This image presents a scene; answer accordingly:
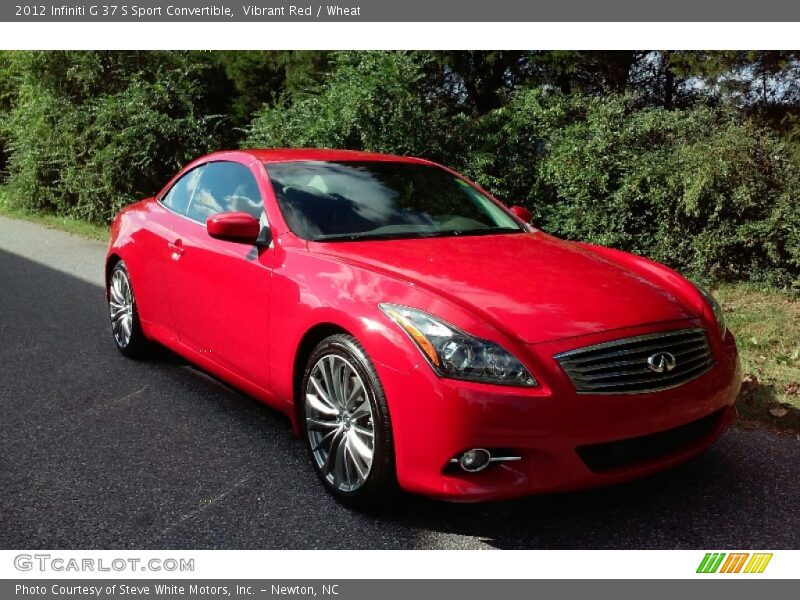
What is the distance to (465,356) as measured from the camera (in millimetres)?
2980

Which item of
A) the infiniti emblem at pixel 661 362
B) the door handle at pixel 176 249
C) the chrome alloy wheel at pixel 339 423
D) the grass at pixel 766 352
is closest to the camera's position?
the infiniti emblem at pixel 661 362

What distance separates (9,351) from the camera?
19.5 ft

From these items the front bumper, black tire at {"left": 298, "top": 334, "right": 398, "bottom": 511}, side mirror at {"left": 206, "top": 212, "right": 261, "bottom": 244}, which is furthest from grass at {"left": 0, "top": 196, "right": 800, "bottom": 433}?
side mirror at {"left": 206, "top": 212, "right": 261, "bottom": 244}

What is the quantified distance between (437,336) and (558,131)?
21.4 ft

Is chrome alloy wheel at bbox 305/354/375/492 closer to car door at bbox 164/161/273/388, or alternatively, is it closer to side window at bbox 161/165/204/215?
car door at bbox 164/161/273/388

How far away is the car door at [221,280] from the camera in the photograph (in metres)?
3.97

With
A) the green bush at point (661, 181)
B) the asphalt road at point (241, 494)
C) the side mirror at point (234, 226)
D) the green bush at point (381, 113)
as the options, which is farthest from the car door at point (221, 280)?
the green bush at point (381, 113)

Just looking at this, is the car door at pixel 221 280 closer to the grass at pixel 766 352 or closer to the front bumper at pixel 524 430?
the front bumper at pixel 524 430

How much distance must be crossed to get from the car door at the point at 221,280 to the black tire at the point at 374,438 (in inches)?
25.7

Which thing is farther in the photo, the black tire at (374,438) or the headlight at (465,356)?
the black tire at (374,438)

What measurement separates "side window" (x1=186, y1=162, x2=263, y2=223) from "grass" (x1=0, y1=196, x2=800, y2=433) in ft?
9.72

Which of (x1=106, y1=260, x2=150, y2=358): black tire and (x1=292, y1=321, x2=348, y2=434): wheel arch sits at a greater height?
(x1=292, y1=321, x2=348, y2=434): wheel arch

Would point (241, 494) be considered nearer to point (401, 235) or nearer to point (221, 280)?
point (221, 280)

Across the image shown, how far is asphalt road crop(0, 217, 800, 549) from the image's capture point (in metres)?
3.16
